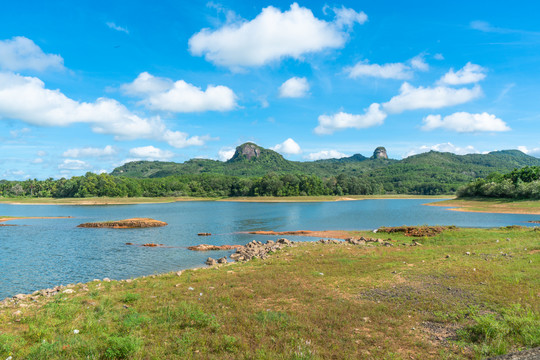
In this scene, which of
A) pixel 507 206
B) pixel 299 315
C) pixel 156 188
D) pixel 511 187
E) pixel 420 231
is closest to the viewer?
pixel 299 315

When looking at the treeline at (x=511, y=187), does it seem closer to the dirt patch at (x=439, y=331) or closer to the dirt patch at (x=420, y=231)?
the dirt patch at (x=420, y=231)

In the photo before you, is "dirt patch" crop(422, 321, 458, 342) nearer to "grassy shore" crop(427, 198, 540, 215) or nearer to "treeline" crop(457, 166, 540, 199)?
"grassy shore" crop(427, 198, 540, 215)

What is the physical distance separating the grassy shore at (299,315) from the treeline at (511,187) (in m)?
93.5

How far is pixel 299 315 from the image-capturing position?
38.9ft

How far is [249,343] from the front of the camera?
9.48m

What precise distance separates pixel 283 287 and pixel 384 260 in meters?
10.8

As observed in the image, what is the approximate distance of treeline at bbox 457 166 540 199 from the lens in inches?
3612

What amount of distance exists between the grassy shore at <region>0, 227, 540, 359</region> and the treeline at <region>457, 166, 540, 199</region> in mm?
93477

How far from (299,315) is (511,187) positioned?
115154mm

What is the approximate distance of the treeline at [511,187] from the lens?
91.8 metres

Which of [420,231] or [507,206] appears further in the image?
[507,206]

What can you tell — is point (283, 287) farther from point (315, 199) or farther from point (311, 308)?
point (315, 199)

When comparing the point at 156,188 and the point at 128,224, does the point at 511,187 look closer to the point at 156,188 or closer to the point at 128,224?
the point at 128,224

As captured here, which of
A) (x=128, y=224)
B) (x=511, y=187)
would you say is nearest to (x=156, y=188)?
(x=128, y=224)
